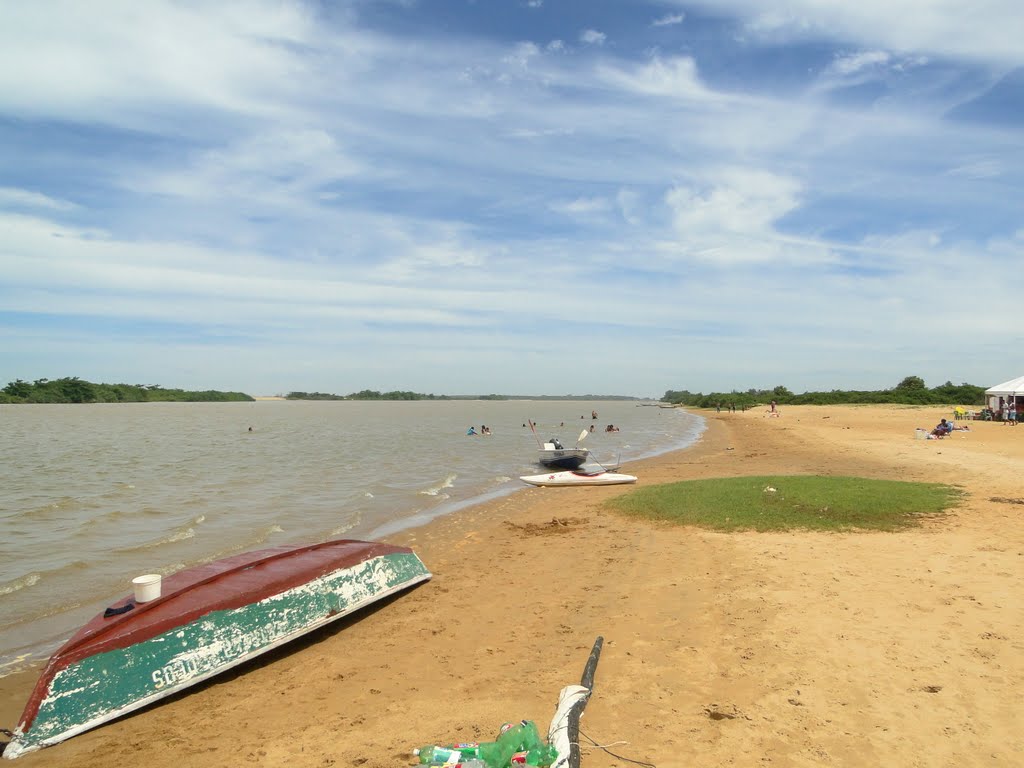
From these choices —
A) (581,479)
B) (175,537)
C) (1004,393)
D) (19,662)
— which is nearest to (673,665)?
(19,662)

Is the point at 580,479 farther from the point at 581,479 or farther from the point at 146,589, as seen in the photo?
the point at 146,589

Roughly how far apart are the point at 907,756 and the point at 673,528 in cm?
798

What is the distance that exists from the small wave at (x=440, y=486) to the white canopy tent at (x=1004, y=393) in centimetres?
3455

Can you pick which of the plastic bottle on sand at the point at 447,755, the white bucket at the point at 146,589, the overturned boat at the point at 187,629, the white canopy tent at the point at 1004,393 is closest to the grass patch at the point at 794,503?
the overturned boat at the point at 187,629

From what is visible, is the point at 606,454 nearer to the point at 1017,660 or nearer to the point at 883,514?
the point at 883,514

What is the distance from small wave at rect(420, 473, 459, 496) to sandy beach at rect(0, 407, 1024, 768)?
343 inches

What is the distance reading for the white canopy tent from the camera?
35.8 m

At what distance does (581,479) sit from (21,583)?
14.8m

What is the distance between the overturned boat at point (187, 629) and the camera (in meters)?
5.51

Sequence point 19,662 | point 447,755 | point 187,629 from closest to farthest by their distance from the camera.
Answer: point 447,755, point 187,629, point 19,662

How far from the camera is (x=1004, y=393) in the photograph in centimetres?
3659

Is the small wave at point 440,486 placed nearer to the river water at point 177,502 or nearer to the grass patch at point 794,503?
the river water at point 177,502

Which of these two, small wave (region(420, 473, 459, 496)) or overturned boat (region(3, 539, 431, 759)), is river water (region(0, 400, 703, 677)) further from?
overturned boat (region(3, 539, 431, 759))

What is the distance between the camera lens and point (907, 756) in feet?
14.2
